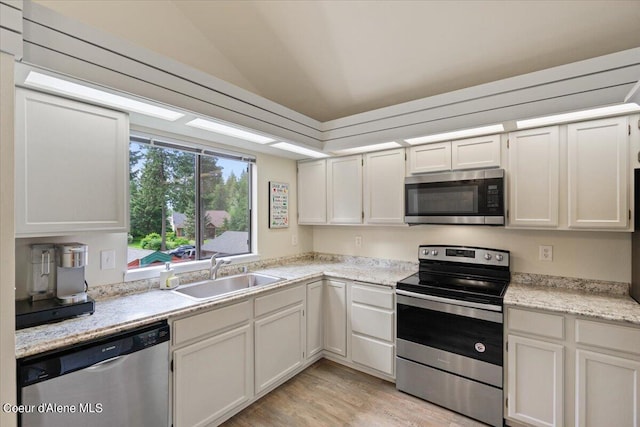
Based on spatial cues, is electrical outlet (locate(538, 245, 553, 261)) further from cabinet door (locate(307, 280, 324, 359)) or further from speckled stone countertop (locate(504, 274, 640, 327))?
cabinet door (locate(307, 280, 324, 359))

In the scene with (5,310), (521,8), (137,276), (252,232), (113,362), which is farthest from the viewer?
(252,232)

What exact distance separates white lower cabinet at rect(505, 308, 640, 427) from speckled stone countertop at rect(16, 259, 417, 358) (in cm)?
100

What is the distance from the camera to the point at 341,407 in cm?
226

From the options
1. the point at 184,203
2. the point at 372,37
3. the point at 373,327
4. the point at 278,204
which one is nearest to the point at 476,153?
the point at 372,37

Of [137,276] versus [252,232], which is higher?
[252,232]

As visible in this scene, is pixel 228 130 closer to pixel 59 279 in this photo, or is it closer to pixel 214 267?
pixel 214 267

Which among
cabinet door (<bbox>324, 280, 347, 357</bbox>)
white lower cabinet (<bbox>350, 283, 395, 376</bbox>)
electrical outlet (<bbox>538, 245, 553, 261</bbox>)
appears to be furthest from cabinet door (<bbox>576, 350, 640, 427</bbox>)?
cabinet door (<bbox>324, 280, 347, 357</bbox>)

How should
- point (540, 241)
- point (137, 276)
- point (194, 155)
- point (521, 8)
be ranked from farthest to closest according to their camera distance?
point (194, 155), point (540, 241), point (137, 276), point (521, 8)

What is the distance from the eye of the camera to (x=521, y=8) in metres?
1.82

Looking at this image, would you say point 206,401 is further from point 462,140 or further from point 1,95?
point 462,140

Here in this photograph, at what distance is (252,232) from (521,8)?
284 centimetres

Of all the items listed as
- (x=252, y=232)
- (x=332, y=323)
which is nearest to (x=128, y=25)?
(x=252, y=232)

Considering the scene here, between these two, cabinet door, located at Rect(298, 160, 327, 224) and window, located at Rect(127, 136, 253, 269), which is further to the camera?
cabinet door, located at Rect(298, 160, 327, 224)

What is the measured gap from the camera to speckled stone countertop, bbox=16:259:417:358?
4.36 ft
